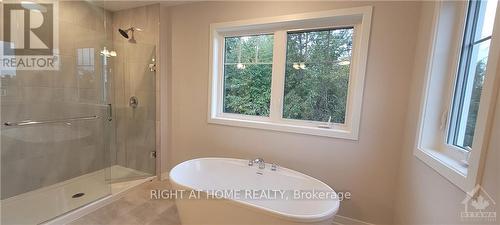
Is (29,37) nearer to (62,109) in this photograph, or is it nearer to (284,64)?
(62,109)

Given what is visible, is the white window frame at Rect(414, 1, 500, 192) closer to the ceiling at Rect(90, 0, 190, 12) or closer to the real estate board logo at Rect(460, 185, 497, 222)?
the real estate board logo at Rect(460, 185, 497, 222)

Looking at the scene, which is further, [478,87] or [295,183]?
[295,183]

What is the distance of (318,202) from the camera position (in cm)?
173

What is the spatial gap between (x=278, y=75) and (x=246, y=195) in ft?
4.23

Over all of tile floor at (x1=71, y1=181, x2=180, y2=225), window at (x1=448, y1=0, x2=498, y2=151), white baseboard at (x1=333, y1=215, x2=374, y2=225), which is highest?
window at (x1=448, y1=0, x2=498, y2=151)

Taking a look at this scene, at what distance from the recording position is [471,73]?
1219 mm

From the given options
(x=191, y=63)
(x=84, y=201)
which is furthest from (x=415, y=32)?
(x=84, y=201)

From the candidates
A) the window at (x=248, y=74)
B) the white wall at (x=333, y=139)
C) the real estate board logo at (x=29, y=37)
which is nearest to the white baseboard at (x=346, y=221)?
the white wall at (x=333, y=139)

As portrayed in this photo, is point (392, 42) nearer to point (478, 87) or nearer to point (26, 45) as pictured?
point (478, 87)

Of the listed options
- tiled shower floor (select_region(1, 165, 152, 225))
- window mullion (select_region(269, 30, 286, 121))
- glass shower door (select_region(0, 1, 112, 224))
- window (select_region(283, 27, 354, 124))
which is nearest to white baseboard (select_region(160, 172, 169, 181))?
tiled shower floor (select_region(1, 165, 152, 225))

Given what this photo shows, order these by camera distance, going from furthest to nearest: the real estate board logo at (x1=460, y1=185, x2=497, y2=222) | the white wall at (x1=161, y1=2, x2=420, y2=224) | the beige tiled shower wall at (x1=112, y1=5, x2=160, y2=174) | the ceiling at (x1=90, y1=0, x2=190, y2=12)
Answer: the beige tiled shower wall at (x1=112, y1=5, x2=160, y2=174) → the ceiling at (x1=90, y1=0, x2=190, y2=12) → the white wall at (x1=161, y1=2, x2=420, y2=224) → the real estate board logo at (x1=460, y1=185, x2=497, y2=222)

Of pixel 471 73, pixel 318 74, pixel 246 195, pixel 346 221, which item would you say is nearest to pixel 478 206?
pixel 471 73

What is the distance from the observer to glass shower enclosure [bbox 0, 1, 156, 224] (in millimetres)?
2082

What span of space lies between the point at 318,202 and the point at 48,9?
11.2 ft
